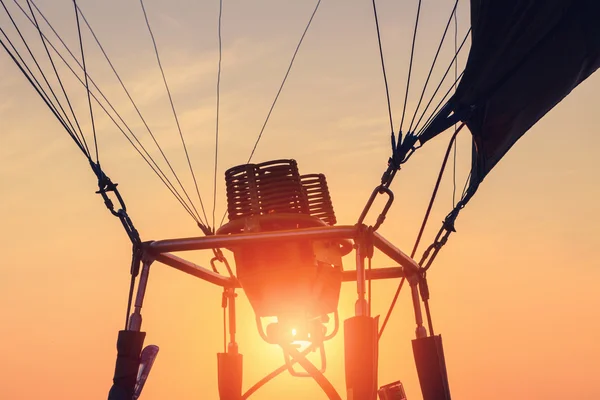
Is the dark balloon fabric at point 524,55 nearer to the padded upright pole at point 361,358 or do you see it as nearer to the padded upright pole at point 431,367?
the padded upright pole at point 431,367

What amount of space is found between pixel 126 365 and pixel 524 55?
768 cm

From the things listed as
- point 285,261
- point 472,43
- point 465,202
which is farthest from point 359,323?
point 472,43

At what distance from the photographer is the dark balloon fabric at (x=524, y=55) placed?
11141 millimetres

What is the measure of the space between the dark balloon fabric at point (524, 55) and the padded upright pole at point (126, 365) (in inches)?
241

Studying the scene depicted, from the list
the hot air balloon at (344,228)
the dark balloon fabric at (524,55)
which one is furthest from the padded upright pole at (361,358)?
the dark balloon fabric at (524,55)

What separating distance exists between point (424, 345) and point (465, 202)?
108 inches

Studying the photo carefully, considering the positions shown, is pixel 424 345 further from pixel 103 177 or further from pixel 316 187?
pixel 103 177

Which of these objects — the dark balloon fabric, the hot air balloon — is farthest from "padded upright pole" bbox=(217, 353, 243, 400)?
the dark balloon fabric

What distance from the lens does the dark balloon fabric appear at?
36.6 feet

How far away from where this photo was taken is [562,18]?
11.5 metres

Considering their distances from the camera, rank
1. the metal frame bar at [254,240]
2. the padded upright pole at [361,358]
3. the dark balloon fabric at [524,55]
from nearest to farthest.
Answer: the padded upright pole at [361,358]
the metal frame bar at [254,240]
the dark balloon fabric at [524,55]

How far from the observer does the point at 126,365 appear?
292 inches

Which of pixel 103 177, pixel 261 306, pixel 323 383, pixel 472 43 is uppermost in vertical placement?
pixel 472 43

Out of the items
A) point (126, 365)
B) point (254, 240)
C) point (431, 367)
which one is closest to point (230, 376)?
point (431, 367)
